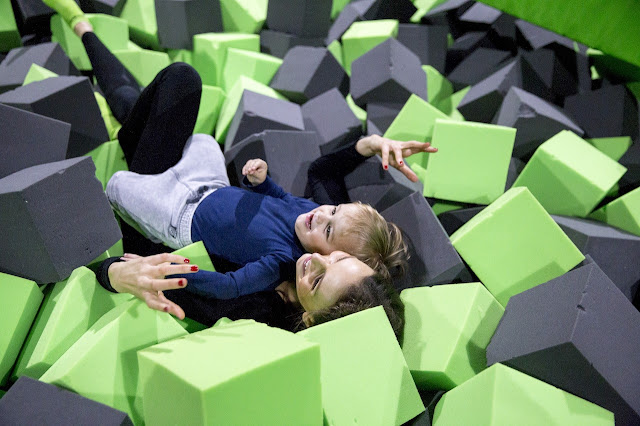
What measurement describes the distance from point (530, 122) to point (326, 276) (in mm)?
1115

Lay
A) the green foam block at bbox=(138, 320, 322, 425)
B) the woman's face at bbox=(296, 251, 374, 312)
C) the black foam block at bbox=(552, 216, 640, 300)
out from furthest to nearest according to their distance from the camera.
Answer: the black foam block at bbox=(552, 216, 640, 300) → the woman's face at bbox=(296, 251, 374, 312) → the green foam block at bbox=(138, 320, 322, 425)

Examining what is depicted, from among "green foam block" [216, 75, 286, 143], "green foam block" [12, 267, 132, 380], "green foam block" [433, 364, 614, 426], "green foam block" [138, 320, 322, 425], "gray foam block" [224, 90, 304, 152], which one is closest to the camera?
"green foam block" [138, 320, 322, 425]

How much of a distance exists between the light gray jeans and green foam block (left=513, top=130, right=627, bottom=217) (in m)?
1.07

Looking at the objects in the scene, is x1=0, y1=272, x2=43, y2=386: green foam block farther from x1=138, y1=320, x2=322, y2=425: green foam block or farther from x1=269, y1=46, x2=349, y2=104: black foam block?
x1=269, y1=46, x2=349, y2=104: black foam block

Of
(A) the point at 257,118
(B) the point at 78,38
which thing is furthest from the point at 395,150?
(B) the point at 78,38

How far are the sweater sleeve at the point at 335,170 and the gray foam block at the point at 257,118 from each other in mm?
269

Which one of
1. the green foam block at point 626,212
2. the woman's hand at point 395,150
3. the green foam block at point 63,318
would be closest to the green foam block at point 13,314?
the green foam block at point 63,318

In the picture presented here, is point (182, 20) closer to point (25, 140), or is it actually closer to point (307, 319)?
point (25, 140)

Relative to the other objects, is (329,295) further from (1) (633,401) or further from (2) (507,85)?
(2) (507,85)

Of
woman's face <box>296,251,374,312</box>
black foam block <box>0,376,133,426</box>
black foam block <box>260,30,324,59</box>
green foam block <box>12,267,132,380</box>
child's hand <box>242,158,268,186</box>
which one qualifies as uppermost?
black foam block <box>260,30,324,59</box>

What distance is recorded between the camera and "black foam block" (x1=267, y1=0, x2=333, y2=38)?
249 centimetres

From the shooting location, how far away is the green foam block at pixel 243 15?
8.29 feet

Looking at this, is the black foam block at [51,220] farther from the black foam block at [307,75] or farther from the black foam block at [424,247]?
the black foam block at [307,75]

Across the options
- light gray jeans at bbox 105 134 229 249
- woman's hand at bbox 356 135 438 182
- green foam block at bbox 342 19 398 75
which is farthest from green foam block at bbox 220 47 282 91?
woman's hand at bbox 356 135 438 182
